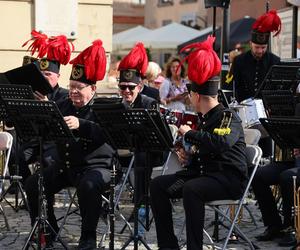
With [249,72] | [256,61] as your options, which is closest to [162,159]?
[249,72]

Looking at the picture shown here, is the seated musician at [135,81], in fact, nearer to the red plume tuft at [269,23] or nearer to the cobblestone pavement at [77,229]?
the cobblestone pavement at [77,229]

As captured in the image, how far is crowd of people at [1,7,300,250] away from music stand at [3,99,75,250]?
0.15m

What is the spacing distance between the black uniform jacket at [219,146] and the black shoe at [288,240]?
37.7 inches

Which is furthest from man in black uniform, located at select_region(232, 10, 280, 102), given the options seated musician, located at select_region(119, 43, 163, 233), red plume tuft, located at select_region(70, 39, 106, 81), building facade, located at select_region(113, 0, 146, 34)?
building facade, located at select_region(113, 0, 146, 34)

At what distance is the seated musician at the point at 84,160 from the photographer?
6.81m

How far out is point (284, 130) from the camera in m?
6.35

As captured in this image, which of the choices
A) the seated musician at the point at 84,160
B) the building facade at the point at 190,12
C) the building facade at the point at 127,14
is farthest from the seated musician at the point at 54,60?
the building facade at the point at 127,14

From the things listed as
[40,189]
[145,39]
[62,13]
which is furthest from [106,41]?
[145,39]

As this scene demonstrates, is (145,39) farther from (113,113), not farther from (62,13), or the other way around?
(113,113)

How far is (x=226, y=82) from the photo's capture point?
10148mm

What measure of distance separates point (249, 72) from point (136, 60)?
7.26 feet

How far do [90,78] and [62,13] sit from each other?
421 cm

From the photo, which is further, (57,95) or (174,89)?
(174,89)

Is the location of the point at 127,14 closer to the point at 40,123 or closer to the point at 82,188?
the point at 82,188
